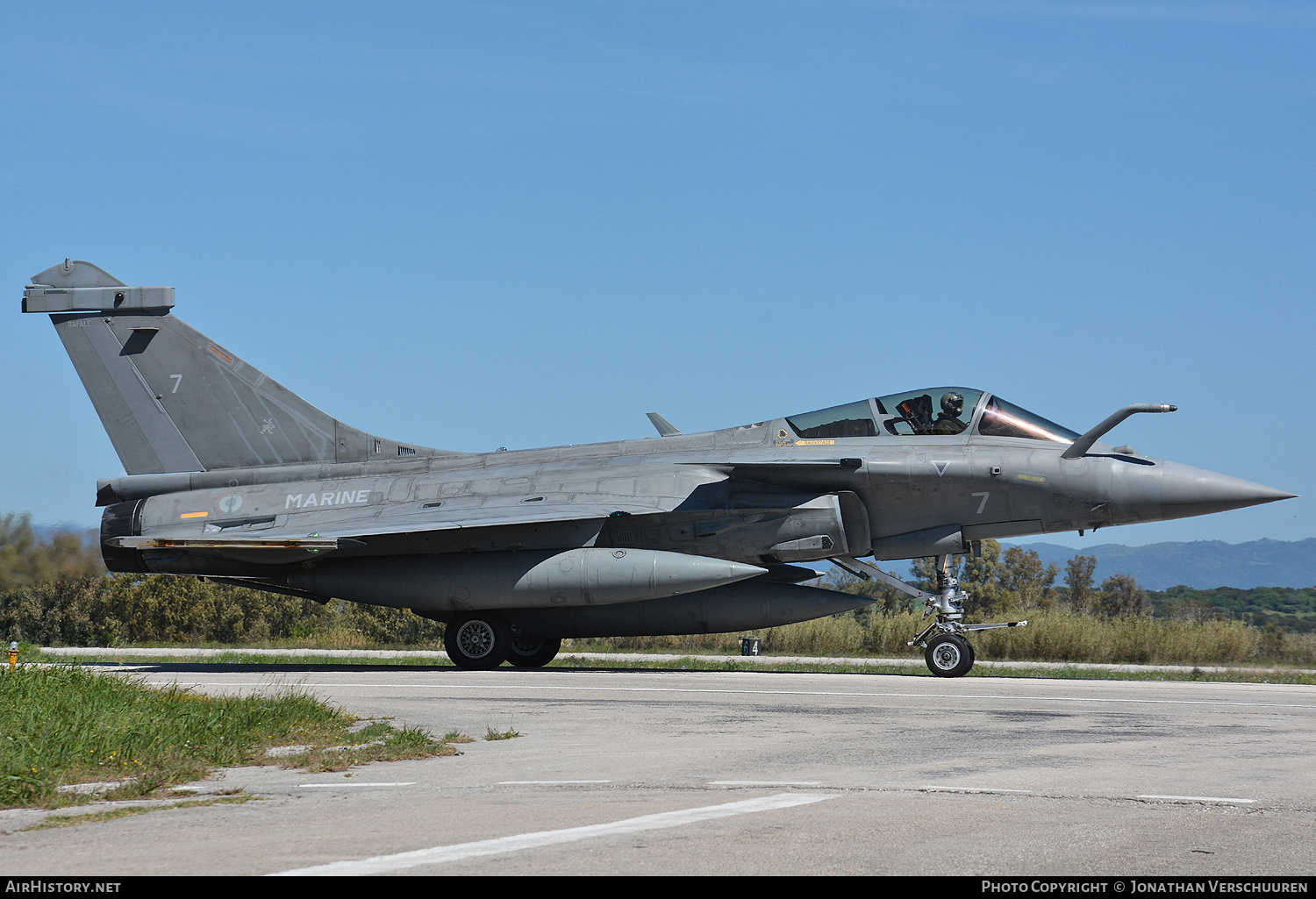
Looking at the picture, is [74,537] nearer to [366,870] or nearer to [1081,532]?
[1081,532]

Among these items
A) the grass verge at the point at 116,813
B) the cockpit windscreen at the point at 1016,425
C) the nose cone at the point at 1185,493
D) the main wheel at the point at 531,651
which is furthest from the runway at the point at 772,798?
the main wheel at the point at 531,651

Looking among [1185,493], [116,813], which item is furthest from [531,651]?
[116,813]

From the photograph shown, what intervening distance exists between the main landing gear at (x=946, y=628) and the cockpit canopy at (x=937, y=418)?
1885mm

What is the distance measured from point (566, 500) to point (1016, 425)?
6.52 meters

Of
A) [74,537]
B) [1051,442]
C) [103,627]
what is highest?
[1051,442]

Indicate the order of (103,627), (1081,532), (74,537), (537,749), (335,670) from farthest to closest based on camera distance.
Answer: (103,627)
(74,537)
(335,670)
(1081,532)
(537,749)

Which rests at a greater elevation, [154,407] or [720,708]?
[154,407]

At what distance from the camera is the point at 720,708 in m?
12.2

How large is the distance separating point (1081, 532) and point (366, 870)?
13.6 meters

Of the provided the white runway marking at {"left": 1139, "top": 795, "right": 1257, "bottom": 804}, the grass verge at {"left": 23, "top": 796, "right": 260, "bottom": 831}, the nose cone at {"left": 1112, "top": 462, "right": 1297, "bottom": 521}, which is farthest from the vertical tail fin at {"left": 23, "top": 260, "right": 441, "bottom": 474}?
the white runway marking at {"left": 1139, "top": 795, "right": 1257, "bottom": 804}

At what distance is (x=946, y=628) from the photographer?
16.7 m

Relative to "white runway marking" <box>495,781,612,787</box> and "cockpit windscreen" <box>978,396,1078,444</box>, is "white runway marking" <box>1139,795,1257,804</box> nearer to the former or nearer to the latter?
"white runway marking" <box>495,781,612,787</box>

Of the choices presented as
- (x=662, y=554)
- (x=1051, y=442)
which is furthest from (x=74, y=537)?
(x=1051, y=442)

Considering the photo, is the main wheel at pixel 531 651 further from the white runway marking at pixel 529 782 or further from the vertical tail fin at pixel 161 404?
the white runway marking at pixel 529 782
